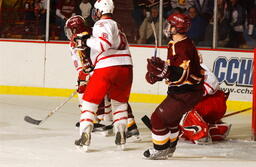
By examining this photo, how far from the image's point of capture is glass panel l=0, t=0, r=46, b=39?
9.56m

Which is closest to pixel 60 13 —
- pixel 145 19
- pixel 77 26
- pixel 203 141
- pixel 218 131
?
pixel 145 19

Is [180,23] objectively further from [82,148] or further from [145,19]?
[145,19]

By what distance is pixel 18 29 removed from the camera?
9688mm

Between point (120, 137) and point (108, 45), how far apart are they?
794 millimetres

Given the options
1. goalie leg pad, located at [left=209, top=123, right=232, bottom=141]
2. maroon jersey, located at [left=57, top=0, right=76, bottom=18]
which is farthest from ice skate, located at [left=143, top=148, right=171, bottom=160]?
maroon jersey, located at [left=57, top=0, right=76, bottom=18]

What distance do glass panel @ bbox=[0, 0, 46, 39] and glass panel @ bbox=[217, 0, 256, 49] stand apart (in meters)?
2.34

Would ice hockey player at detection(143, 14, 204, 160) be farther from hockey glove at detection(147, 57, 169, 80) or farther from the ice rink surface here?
the ice rink surface

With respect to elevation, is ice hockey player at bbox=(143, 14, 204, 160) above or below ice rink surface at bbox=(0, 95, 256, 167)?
above

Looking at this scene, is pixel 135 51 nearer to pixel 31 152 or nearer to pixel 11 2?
pixel 11 2

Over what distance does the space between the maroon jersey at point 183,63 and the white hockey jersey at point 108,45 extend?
0.53 m

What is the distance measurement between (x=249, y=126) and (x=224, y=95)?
101 centimetres

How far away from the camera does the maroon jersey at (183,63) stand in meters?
5.27

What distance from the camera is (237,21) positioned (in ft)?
29.9

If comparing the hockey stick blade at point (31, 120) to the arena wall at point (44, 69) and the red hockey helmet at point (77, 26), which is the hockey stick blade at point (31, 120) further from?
the arena wall at point (44, 69)
